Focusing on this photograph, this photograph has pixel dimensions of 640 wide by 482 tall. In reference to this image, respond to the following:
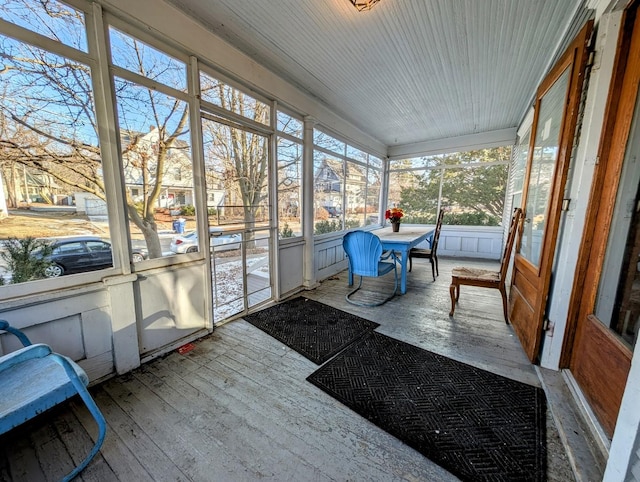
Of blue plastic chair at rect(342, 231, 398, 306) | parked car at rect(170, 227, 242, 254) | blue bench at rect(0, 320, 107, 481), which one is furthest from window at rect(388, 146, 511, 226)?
blue bench at rect(0, 320, 107, 481)

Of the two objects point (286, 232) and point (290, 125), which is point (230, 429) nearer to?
point (286, 232)

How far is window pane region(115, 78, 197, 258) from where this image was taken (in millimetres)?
1769

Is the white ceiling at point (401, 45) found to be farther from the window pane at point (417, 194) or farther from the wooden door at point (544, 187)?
the window pane at point (417, 194)

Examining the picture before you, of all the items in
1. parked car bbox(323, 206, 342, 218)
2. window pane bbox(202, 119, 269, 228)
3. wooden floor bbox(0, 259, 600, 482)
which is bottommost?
wooden floor bbox(0, 259, 600, 482)

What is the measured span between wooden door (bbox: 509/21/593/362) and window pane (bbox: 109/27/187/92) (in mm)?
2829

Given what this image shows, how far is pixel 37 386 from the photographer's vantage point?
44.0 inches

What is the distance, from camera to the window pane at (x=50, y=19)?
1.29 m

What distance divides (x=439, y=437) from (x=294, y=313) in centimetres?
177

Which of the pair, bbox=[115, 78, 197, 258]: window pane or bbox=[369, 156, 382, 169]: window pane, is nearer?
bbox=[115, 78, 197, 258]: window pane

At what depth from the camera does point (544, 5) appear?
1.85 meters

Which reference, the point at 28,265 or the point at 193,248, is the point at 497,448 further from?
the point at 28,265

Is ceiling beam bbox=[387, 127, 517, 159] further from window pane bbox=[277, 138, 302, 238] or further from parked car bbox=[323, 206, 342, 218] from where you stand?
window pane bbox=[277, 138, 302, 238]

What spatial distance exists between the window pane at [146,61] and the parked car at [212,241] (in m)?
1.22

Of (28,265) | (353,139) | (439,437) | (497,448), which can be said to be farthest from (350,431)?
(353,139)
